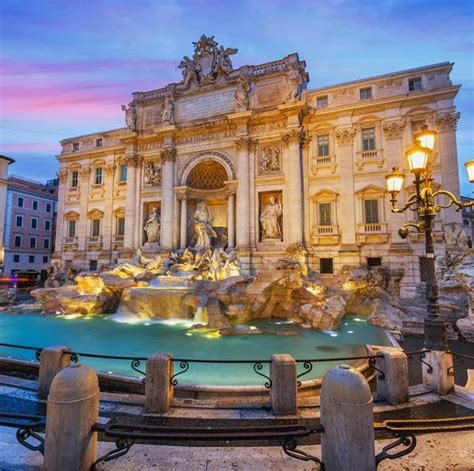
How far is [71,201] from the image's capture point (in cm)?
2620

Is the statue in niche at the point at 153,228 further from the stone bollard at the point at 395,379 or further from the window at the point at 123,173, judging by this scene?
the stone bollard at the point at 395,379

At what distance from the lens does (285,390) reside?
406 centimetres

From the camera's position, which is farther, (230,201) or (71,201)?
(71,201)

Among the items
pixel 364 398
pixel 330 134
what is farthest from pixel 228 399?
pixel 330 134

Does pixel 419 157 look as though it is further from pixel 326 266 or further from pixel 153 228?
pixel 153 228

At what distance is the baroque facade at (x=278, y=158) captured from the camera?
675 inches

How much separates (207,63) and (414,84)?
1432 cm

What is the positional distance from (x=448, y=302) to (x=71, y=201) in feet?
95.9

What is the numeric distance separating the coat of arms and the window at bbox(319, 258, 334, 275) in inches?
596

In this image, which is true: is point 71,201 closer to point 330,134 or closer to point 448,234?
point 330,134

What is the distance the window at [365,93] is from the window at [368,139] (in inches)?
84.7

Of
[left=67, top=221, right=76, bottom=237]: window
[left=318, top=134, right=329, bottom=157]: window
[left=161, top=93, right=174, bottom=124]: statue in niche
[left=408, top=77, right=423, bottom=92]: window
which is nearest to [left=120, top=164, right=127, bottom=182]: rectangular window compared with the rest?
[left=161, top=93, right=174, bottom=124]: statue in niche

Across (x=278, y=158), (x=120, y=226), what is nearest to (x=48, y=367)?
(x=278, y=158)

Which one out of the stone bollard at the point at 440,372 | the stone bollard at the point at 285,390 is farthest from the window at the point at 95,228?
the stone bollard at the point at 440,372
